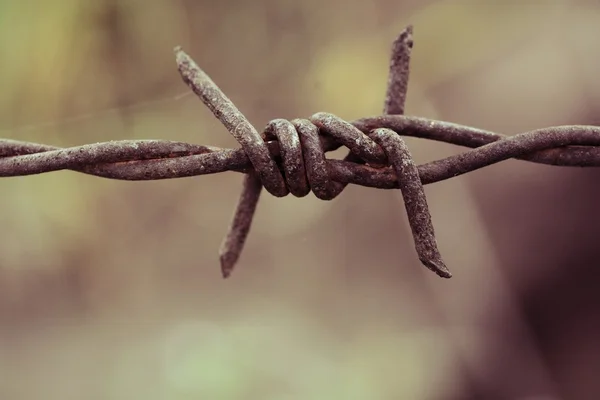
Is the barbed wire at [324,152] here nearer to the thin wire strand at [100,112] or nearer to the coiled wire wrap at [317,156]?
the coiled wire wrap at [317,156]

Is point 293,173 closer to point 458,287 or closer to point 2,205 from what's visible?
point 458,287

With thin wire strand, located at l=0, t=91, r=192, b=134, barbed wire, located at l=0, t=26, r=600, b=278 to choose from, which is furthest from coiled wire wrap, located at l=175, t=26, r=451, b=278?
thin wire strand, located at l=0, t=91, r=192, b=134

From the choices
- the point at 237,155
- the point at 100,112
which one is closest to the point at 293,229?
the point at 100,112

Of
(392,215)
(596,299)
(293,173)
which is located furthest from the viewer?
(392,215)

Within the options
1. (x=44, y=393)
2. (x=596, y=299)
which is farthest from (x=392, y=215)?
(x=44, y=393)

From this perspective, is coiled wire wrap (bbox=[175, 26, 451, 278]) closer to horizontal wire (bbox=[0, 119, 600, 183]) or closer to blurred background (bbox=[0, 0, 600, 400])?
horizontal wire (bbox=[0, 119, 600, 183])

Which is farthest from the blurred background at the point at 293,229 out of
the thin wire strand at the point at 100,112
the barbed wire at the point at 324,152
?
the barbed wire at the point at 324,152
